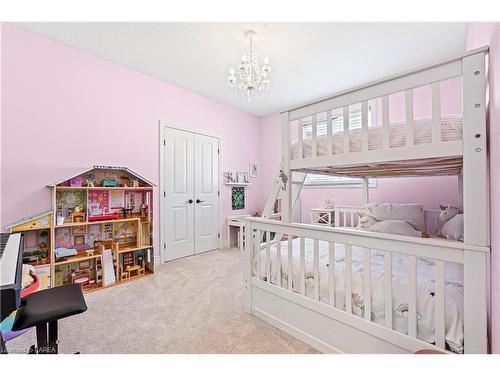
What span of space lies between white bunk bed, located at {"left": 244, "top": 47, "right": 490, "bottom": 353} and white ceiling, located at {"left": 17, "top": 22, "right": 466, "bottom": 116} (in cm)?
122

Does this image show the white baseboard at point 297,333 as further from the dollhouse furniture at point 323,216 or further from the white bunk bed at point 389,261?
the dollhouse furniture at point 323,216

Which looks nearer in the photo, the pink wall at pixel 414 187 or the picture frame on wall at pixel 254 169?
the pink wall at pixel 414 187

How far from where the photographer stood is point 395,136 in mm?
1250

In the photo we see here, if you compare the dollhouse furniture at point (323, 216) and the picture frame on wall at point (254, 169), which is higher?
the picture frame on wall at point (254, 169)

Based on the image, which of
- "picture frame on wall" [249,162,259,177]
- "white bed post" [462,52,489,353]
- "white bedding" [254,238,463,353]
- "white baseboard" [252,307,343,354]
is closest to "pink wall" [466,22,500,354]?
"white bed post" [462,52,489,353]

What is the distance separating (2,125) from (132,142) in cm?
117

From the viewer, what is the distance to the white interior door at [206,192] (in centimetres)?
381

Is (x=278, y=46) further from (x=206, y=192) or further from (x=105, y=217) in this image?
(x=105, y=217)

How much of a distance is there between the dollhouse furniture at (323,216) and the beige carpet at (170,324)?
183 cm

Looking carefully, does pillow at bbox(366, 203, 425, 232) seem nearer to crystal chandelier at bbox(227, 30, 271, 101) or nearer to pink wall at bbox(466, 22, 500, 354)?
pink wall at bbox(466, 22, 500, 354)

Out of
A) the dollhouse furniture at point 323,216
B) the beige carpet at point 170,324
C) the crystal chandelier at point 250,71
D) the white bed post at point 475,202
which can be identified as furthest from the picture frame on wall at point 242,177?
the white bed post at point 475,202

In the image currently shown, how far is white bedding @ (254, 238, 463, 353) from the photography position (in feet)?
3.54

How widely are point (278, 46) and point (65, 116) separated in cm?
241

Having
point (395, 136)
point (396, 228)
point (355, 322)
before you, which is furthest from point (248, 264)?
point (396, 228)
